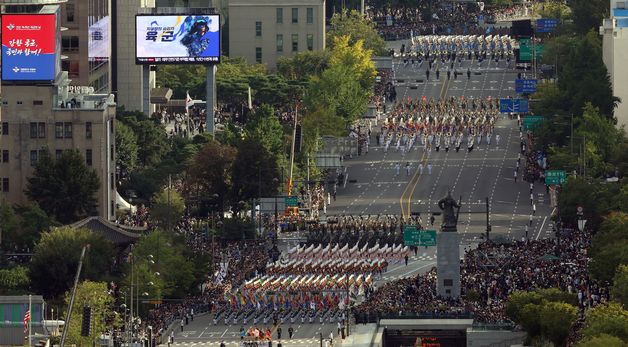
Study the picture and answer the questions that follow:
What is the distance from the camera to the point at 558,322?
7121 inches

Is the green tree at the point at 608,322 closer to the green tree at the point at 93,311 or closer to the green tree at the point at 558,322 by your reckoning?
the green tree at the point at 558,322

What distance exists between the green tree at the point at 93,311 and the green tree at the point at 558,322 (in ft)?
80.0

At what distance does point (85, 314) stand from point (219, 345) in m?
55.1

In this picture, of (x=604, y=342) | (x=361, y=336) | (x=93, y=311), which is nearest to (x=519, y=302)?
(x=361, y=336)

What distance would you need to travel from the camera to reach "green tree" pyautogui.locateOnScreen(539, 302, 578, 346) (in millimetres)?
180875

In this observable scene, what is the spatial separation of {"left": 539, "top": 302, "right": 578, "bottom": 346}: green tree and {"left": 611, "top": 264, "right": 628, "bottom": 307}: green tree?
9.79ft

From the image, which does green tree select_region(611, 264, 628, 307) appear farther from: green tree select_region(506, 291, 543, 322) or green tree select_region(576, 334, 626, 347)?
green tree select_region(576, 334, 626, 347)

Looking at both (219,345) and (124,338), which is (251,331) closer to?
(219,345)

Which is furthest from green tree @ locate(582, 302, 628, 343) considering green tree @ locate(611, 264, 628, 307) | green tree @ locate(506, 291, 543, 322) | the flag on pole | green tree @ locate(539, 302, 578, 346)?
the flag on pole

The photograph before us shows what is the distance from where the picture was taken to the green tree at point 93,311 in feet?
574

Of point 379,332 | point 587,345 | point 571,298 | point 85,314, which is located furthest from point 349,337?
point 85,314

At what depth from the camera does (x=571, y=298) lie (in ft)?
615

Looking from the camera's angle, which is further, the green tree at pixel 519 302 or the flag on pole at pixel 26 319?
the green tree at pixel 519 302

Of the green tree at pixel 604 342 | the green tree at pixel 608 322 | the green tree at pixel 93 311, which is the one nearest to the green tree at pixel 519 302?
the green tree at pixel 608 322
